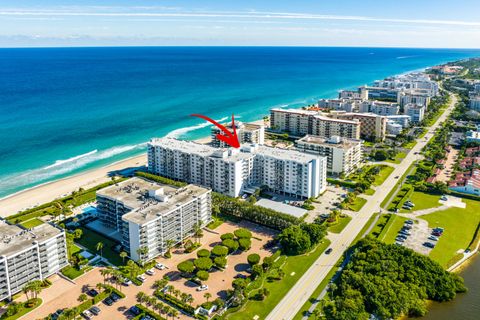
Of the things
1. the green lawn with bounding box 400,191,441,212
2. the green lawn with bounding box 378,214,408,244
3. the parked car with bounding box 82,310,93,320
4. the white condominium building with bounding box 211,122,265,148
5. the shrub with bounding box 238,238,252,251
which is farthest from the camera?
the white condominium building with bounding box 211,122,265,148

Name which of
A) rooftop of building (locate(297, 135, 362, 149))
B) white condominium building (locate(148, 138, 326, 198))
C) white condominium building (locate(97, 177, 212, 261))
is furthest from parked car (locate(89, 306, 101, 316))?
rooftop of building (locate(297, 135, 362, 149))

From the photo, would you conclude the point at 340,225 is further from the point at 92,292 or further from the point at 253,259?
the point at 92,292

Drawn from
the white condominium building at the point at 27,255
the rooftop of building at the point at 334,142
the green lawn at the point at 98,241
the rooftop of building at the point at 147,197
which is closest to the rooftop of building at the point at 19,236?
the white condominium building at the point at 27,255

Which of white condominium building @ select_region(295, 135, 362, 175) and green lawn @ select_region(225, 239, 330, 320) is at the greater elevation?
white condominium building @ select_region(295, 135, 362, 175)

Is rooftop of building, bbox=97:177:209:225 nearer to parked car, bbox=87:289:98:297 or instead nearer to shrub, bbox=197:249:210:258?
shrub, bbox=197:249:210:258

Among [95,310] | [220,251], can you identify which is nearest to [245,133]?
[220,251]

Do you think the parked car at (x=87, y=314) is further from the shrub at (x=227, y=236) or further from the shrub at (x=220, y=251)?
the shrub at (x=227, y=236)

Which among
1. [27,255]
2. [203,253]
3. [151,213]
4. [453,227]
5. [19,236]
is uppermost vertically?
[151,213]
